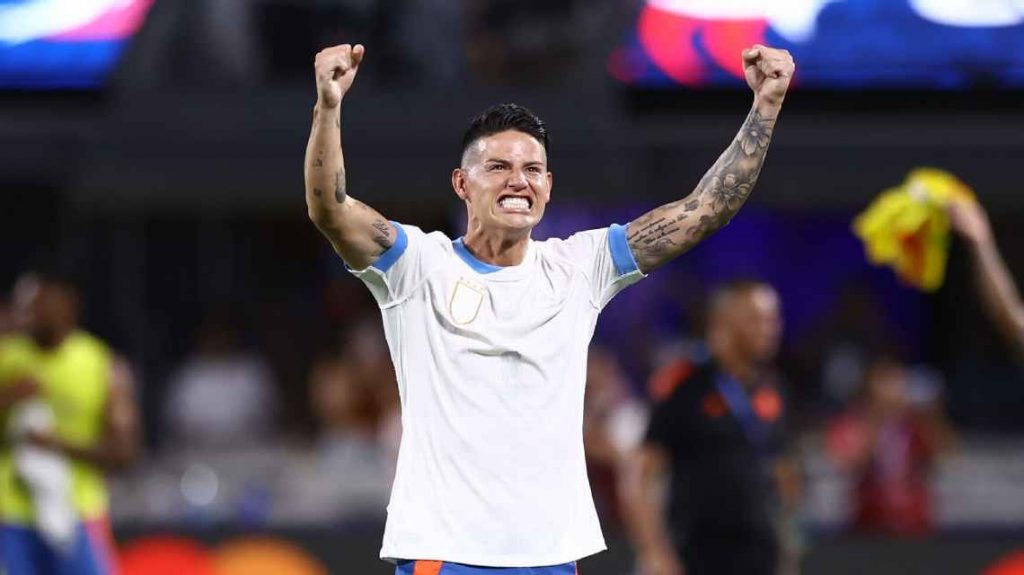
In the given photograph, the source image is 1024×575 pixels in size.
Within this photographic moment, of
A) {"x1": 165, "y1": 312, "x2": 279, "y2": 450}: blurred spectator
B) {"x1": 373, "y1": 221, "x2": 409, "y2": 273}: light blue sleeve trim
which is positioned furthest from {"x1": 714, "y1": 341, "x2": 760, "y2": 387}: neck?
{"x1": 165, "y1": 312, "x2": 279, "y2": 450}: blurred spectator

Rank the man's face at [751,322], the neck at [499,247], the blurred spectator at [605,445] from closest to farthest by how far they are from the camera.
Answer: the neck at [499,247]
the man's face at [751,322]
the blurred spectator at [605,445]

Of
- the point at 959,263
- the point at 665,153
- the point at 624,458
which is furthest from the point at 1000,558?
the point at 959,263

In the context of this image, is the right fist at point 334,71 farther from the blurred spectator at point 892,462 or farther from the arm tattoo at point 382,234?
the blurred spectator at point 892,462

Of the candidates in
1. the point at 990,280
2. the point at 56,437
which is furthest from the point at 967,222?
the point at 56,437

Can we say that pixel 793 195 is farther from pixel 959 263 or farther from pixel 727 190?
pixel 727 190

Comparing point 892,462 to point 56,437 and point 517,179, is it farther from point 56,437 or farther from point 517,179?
point 517,179

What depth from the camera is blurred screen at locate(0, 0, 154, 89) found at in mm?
14391

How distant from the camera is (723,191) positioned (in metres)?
5.65

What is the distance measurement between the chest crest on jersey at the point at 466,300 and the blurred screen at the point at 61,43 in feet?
31.4

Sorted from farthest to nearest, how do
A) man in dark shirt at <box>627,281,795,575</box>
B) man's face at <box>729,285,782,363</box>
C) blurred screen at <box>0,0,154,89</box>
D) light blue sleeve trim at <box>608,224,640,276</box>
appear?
blurred screen at <box>0,0,154,89</box> → man's face at <box>729,285,782,363</box> → man in dark shirt at <box>627,281,795,575</box> → light blue sleeve trim at <box>608,224,640,276</box>

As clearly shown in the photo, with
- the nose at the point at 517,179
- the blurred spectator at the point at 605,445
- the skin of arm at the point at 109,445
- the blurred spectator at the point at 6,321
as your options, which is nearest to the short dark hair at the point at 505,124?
the nose at the point at 517,179

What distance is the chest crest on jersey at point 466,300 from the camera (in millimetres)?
5355

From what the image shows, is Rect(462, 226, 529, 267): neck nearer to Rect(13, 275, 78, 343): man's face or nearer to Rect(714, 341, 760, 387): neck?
Rect(714, 341, 760, 387): neck

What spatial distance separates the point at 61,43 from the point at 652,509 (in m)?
7.05
